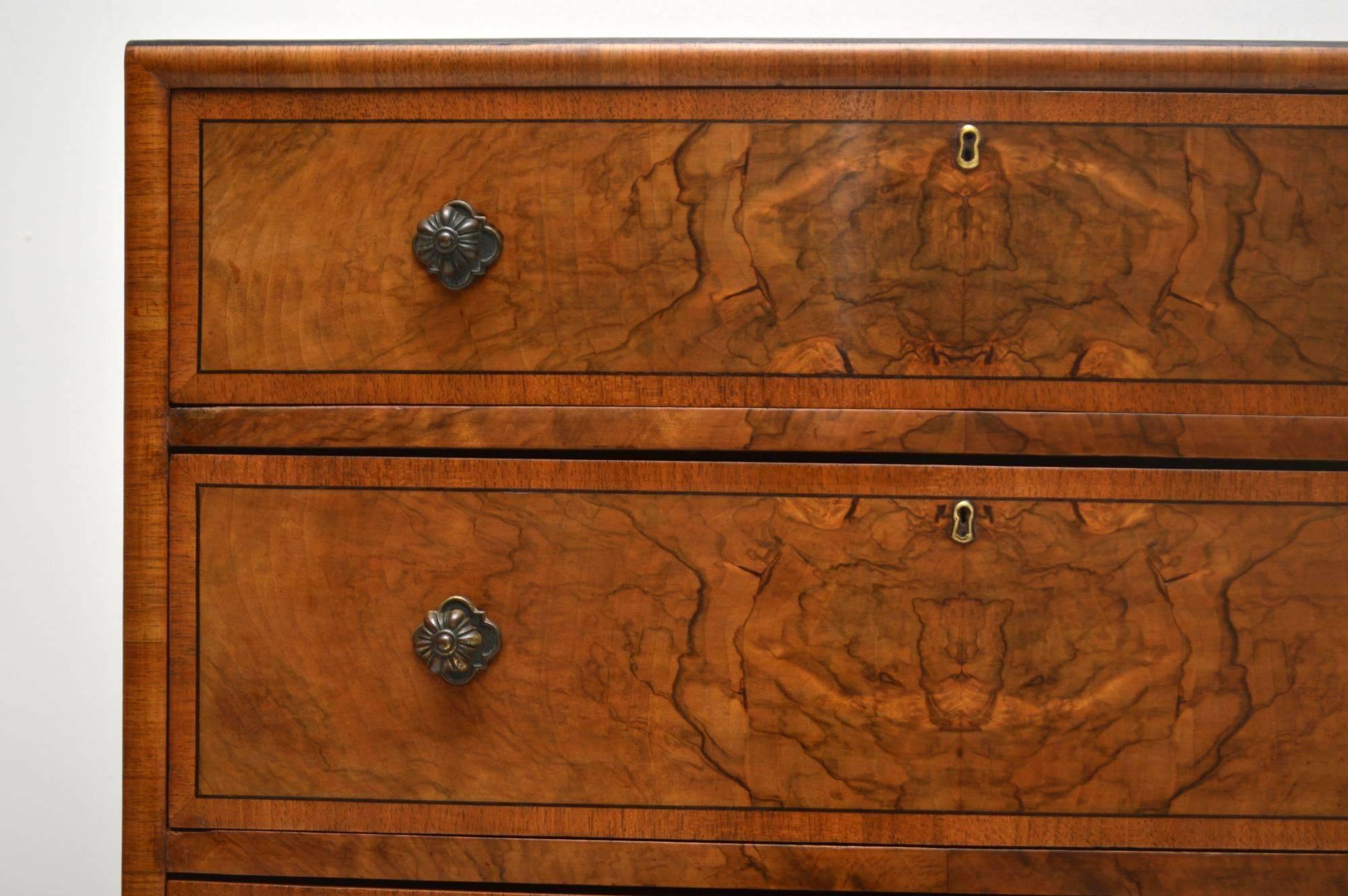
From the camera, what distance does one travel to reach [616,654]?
27.8 inches

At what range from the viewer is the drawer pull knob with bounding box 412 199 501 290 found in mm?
692

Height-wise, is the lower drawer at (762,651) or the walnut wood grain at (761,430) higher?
the walnut wood grain at (761,430)

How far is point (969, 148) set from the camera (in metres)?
0.68

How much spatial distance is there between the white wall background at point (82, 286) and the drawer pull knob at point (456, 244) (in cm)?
64

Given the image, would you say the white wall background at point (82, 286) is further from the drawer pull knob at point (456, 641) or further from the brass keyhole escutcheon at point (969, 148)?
the drawer pull knob at point (456, 641)

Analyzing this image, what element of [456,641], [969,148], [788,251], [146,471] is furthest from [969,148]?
[146,471]

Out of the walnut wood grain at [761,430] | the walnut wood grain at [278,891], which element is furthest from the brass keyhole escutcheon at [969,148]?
the walnut wood grain at [278,891]

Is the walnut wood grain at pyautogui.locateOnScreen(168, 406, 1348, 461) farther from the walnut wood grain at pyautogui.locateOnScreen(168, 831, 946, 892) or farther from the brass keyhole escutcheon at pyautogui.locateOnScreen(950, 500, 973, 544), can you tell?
the walnut wood grain at pyautogui.locateOnScreen(168, 831, 946, 892)

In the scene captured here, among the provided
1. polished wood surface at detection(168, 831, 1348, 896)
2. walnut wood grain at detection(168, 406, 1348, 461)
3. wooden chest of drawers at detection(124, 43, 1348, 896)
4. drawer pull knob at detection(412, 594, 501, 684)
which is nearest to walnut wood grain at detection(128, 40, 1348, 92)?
wooden chest of drawers at detection(124, 43, 1348, 896)

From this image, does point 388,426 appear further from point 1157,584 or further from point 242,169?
point 1157,584

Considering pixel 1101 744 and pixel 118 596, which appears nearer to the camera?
pixel 1101 744

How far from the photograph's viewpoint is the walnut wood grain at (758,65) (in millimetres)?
670

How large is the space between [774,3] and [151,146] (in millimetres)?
785

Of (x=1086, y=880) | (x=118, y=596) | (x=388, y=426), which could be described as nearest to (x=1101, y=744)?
(x=1086, y=880)
